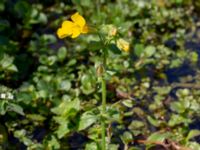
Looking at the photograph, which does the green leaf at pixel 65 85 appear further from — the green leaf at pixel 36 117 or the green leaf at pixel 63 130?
the green leaf at pixel 63 130

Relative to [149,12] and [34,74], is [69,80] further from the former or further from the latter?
[149,12]

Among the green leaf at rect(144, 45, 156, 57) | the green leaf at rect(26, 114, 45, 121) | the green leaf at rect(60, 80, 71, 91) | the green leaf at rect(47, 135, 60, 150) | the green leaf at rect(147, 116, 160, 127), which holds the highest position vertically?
the green leaf at rect(144, 45, 156, 57)

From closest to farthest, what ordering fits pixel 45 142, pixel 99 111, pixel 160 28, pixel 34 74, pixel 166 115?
pixel 99 111 → pixel 45 142 → pixel 166 115 → pixel 34 74 → pixel 160 28

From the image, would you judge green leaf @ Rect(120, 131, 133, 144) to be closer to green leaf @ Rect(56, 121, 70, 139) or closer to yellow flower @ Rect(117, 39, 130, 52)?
green leaf @ Rect(56, 121, 70, 139)

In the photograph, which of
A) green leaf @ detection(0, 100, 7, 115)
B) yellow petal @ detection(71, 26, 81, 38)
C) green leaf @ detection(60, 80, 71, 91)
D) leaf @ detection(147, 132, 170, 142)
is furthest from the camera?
green leaf @ detection(60, 80, 71, 91)

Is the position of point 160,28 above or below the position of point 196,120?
above

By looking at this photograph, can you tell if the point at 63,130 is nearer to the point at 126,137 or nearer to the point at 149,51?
the point at 126,137

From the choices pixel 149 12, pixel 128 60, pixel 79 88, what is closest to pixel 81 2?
→ pixel 149 12

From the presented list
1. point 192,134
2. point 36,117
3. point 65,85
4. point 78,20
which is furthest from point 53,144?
point 78,20

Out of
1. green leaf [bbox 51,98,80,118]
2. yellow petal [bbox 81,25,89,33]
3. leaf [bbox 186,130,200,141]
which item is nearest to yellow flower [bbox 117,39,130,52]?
yellow petal [bbox 81,25,89,33]
